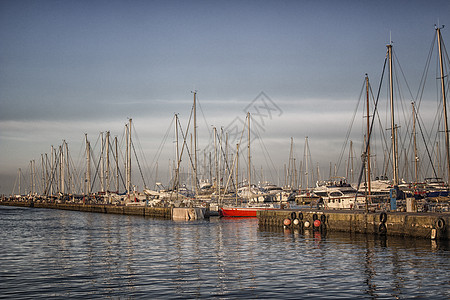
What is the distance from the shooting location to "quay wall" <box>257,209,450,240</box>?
116 ft

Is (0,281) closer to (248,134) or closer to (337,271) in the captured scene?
(337,271)

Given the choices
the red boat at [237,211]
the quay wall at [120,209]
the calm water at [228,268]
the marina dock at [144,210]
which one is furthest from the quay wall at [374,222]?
the quay wall at [120,209]

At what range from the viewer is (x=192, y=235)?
47.0 metres

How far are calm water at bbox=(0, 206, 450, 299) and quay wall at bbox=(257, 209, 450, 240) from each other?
123 centimetres

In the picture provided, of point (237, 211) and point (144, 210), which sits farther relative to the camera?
point (144, 210)

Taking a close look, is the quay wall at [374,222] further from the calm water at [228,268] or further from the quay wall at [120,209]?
the quay wall at [120,209]

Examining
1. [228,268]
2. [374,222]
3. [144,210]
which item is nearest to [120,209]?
[144,210]

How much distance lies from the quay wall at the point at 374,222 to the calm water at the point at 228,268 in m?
1.23

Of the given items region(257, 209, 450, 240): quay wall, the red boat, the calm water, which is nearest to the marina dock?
the red boat

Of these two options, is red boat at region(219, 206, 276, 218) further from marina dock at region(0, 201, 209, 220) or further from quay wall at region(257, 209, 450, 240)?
quay wall at region(257, 209, 450, 240)

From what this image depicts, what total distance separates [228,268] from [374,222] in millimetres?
18814

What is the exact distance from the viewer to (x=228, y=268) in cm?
2692

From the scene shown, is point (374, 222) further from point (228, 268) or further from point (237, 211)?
point (237, 211)

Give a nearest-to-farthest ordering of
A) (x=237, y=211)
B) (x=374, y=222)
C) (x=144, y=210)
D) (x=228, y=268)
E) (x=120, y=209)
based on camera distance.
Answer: (x=228, y=268)
(x=374, y=222)
(x=237, y=211)
(x=144, y=210)
(x=120, y=209)
